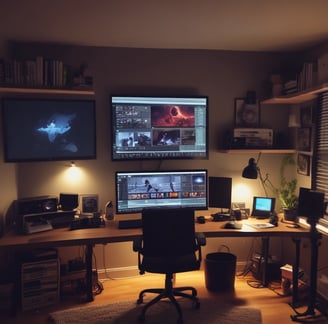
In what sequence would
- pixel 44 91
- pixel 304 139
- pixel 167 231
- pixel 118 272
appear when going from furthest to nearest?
pixel 118 272, pixel 304 139, pixel 44 91, pixel 167 231

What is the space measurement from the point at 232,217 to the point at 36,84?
2.28m

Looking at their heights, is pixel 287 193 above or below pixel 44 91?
below

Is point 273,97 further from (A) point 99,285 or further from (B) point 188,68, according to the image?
(A) point 99,285

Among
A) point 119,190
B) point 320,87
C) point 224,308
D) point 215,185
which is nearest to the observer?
point 320,87

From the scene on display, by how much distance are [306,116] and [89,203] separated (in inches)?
93.1

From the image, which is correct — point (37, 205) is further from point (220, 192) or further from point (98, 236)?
point (220, 192)

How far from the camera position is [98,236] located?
2764 millimetres

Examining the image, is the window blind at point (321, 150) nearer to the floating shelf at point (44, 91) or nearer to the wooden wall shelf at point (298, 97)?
the wooden wall shelf at point (298, 97)

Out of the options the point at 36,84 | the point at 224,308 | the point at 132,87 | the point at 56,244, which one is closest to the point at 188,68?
the point at 132,87

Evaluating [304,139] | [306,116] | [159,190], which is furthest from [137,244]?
[306,116]

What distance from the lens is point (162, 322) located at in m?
2.63

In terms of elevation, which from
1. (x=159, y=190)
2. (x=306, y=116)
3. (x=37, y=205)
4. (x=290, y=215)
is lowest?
(x=290, y=215)

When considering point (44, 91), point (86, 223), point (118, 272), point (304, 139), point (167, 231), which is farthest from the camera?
point (118, 272)

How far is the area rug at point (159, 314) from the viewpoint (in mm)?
2656
